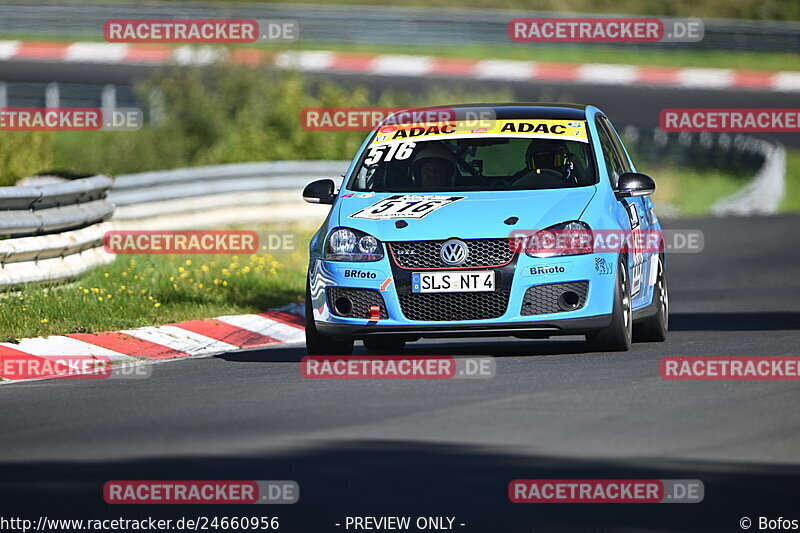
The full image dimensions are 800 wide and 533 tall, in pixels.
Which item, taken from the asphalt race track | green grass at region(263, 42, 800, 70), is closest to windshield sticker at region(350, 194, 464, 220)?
the asphalt race track

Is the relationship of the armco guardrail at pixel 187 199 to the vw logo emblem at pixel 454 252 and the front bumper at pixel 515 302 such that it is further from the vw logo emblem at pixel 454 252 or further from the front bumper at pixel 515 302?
the vw logo emblem at pixel 454 252

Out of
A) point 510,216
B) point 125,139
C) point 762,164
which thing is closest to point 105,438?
point 510,216

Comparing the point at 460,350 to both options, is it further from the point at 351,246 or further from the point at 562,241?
the point at 562,241

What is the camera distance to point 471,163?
11.7m

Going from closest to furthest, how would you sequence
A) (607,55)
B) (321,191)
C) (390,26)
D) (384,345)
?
(321,191), (384,345), (390,26), (607,55)

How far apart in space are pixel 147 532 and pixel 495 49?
34495 mm

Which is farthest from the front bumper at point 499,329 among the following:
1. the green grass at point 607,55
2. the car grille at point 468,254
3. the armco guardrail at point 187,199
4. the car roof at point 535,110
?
the green grass at point 607,55

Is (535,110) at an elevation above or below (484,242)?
above

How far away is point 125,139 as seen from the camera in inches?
1058

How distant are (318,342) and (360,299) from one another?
0.57 m

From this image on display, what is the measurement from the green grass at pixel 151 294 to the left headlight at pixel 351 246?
251cm

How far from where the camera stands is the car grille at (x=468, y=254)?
10312 millimetres

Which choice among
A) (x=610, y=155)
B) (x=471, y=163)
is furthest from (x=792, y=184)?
(x=471, y=163)

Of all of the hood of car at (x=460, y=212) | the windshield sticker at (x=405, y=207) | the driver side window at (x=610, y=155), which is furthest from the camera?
the driver side window at (x=610, y=155)
